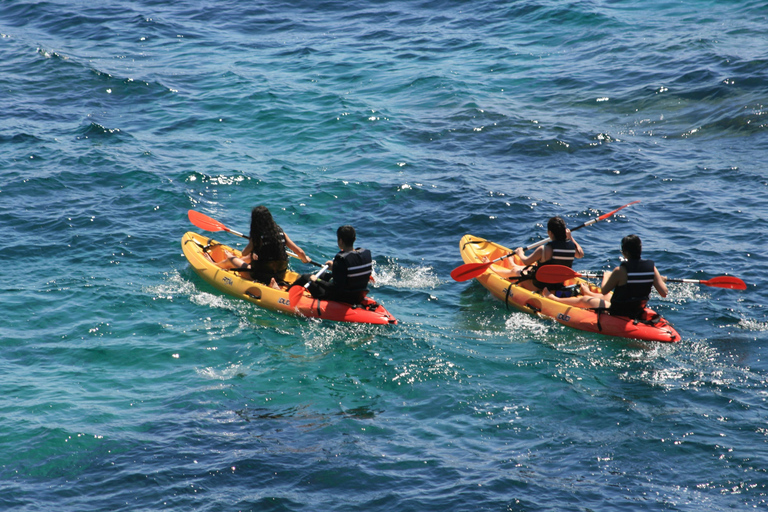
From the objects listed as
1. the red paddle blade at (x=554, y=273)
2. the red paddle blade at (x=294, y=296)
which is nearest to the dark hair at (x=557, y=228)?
the red paddle blade at (x=554, y=273)

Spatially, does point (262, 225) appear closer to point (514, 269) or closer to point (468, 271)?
point (468, 271)

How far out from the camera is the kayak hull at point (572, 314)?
9234mm

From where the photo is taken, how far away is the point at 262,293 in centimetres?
1029

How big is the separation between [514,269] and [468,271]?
2.78ft

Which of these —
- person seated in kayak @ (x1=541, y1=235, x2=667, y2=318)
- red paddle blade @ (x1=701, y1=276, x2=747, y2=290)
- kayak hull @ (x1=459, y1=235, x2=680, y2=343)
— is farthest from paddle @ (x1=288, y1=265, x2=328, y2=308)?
red paddle blade @ (x1=701, y1=276, x2=747, y2=290)

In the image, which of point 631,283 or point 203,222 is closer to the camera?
point 631,283

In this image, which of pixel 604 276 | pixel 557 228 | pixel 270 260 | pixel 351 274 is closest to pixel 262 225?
pixel 270 260

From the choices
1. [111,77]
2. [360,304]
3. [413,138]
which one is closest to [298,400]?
[360,304]

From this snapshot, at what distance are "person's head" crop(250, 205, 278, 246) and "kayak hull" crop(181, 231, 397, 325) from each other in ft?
2.29

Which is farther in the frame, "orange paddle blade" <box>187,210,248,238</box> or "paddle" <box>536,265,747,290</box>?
"orange paddle blade" <box>187,210,248,238</box>

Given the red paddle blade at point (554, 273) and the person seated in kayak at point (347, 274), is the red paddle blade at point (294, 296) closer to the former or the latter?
the person seated in kayak at point (347, 274)

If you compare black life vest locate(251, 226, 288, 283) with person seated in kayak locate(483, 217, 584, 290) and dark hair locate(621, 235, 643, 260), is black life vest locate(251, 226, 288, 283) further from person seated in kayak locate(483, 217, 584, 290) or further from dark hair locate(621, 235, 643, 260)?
dark hair locate(621, 235, 643, 260)

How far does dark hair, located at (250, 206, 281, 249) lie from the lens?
10.1 m

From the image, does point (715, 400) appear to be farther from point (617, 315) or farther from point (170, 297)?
point (170, 297)
